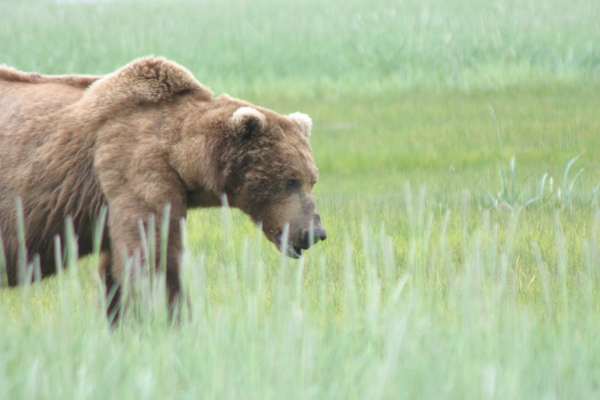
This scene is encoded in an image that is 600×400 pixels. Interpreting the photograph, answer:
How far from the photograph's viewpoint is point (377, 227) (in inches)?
235

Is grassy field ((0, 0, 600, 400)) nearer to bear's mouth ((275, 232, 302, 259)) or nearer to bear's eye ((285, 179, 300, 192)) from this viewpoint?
bear's mouth ((275, 232, 302, 259))

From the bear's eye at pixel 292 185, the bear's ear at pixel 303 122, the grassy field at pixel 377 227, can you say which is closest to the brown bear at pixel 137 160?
the bear's eye at pixel 292 185

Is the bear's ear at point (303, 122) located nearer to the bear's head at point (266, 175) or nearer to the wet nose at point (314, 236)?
the bear's head at point (266, 175)

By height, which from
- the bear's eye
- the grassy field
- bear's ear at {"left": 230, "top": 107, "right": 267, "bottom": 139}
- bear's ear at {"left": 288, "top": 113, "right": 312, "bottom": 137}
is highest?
bear's ear at {"left": 230, "top": 107, "right": 267, "bottom": 139}

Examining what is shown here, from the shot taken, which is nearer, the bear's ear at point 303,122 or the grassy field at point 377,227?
the grassy field at point 377,227

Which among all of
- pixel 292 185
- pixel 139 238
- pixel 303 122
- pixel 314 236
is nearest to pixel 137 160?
pixel 139 238

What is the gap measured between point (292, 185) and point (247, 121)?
38cm

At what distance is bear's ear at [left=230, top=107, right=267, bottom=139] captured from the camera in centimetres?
380

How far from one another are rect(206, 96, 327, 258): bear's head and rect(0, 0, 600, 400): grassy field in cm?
34

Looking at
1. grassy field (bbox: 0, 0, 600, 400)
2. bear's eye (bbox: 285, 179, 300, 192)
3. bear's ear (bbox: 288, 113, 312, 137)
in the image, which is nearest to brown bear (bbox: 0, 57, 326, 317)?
bear's eye (bbox: 285, 179, 300, 192)

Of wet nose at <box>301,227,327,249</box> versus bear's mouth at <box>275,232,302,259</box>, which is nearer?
wet nose at <box>301,227,327,249</box>

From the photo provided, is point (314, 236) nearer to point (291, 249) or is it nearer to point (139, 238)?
point (291, 249)

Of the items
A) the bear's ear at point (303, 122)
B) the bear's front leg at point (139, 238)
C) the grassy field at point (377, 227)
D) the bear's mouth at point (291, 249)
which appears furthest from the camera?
the bear's ear at point (303, 122)

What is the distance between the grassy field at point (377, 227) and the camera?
2508 millimetres
